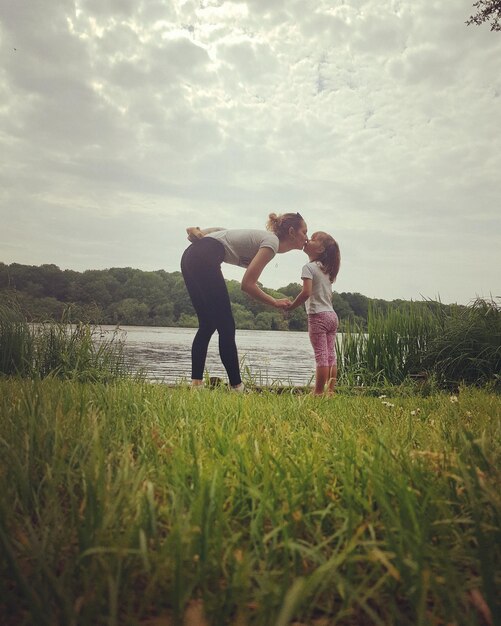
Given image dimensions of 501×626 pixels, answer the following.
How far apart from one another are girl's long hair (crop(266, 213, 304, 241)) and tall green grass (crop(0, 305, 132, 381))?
7.90 ft

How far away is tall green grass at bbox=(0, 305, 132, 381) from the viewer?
510cm

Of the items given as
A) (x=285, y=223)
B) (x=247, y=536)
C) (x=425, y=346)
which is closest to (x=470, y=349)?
(x=425, y=346)

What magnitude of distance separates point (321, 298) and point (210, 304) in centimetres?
155

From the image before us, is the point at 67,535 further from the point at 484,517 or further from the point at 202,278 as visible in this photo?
the point at 202,278

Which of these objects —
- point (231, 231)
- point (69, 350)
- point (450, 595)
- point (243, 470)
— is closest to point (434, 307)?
point (231, 231)

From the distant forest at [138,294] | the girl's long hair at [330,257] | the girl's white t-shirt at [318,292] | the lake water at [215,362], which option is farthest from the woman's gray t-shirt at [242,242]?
the distant forest at [138,294]

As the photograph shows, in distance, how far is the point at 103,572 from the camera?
812 millimetres

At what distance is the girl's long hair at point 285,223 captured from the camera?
495cm

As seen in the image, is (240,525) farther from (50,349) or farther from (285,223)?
(50,349)

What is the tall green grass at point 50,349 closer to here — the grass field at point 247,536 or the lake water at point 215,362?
the lake water at point 215,362

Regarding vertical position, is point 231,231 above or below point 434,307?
above

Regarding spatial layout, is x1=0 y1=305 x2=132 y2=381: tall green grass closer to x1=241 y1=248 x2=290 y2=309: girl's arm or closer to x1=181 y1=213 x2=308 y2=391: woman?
x1=181 y1=213 x2=308 y2=391: woman

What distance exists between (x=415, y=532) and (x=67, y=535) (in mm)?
788

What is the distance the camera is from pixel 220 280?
4484 millimetres
